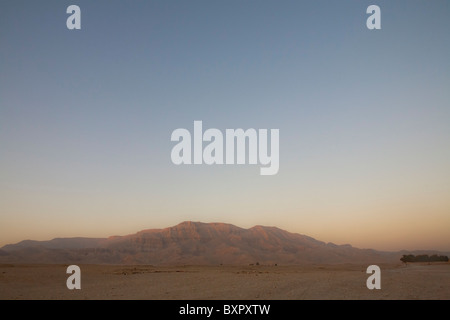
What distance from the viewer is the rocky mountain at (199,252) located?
12350cm

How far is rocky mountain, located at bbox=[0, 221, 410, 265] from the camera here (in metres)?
124

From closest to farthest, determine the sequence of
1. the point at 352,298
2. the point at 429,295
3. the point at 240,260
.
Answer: the point at 352,298
the point at 429,295
the point at 240,260

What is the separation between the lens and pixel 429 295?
72.7 feet

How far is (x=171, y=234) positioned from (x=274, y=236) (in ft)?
159

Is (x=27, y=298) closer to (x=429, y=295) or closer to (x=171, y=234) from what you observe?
(x=429, y=295)

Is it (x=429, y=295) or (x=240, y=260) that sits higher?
(x=429, y=295)

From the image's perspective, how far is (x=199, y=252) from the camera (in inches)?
5468
